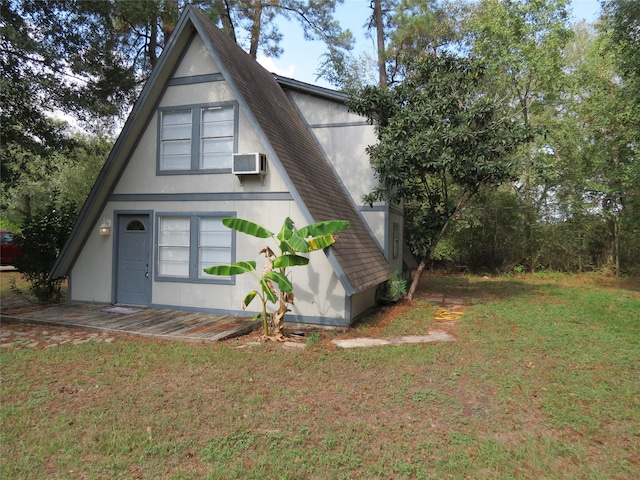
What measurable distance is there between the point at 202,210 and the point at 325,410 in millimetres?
5929

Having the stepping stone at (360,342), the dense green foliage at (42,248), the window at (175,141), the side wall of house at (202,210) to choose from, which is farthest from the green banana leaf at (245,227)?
the dense green foliage at (42,248)

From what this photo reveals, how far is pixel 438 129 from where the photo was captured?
9.34 m

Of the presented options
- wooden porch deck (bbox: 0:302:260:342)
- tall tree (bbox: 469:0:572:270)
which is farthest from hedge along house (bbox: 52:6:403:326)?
tall tree (bbox: 469:0:572:270)

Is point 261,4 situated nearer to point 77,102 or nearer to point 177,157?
point 77,102

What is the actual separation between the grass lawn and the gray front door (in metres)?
2.54

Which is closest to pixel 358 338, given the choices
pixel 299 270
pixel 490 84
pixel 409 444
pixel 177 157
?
pixel 299 270

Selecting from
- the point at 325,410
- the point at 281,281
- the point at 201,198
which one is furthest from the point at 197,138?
the point at 325,410

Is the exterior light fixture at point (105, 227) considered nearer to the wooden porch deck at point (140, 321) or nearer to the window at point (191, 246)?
the window at point (191, 246)

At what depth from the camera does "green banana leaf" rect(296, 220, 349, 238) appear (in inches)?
273

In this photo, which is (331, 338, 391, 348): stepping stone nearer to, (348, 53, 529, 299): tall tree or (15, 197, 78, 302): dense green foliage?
(348, 53, 529, 299): tall tree

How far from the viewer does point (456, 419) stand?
4266mm

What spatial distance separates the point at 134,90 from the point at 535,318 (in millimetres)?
13971

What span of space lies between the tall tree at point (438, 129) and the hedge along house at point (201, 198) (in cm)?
174

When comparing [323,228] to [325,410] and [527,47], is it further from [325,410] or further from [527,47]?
[527,47]
